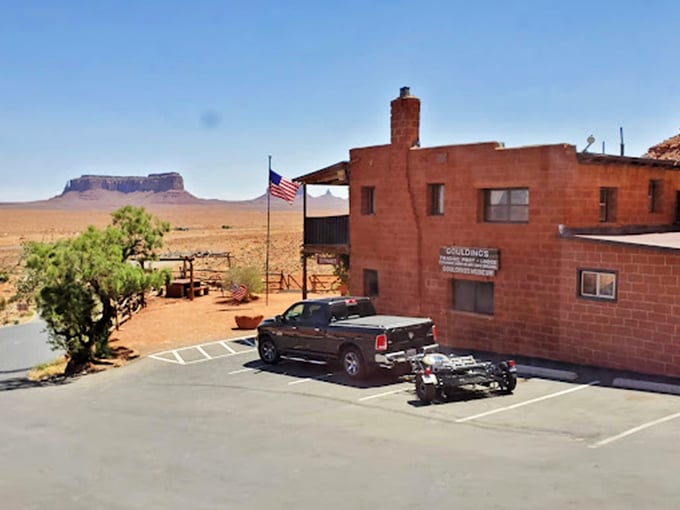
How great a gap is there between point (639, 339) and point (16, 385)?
1713 centimetres

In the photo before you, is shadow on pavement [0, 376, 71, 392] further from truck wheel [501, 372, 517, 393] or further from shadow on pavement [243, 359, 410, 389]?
truck wheel [501, 372, 517, 393]

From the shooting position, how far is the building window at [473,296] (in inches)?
797

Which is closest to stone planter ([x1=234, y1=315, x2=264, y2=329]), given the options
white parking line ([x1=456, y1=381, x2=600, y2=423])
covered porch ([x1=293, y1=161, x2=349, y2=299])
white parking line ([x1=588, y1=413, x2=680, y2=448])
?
covered porch ([x1=293, y1=161, x2=349, y2=299])

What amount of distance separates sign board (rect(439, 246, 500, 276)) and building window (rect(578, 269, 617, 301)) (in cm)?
246

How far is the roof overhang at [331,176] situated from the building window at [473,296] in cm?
575

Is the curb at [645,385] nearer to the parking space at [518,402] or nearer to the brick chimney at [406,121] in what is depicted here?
the parking space at [518,402]

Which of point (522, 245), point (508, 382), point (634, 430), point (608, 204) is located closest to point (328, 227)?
point (522, 245)

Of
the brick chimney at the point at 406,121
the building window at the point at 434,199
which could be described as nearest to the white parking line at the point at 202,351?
the building window at the point at 434,199

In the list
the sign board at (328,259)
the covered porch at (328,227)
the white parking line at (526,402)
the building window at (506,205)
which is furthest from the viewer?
the sign board at (328,259)

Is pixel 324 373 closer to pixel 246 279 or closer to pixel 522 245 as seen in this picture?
pixel 522 245

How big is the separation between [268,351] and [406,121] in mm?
7901

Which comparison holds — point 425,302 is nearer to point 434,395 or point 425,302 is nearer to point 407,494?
point 434,395

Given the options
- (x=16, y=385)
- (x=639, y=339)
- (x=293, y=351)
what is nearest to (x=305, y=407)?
(x=293, y=351)

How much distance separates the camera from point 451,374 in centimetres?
1461
